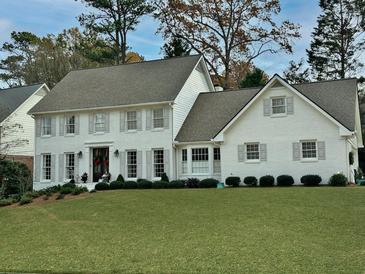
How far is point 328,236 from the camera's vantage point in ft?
43.2

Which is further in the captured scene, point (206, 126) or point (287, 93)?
point (206, 126)

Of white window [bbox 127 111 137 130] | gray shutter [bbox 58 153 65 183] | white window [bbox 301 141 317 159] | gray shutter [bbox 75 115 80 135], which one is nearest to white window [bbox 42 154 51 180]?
gray shutter [bbox 58 153 65 183]

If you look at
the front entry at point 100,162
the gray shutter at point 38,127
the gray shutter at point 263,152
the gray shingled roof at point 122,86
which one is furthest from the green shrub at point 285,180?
the gray shutter at point 38,127

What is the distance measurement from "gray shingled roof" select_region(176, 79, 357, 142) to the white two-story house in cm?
6

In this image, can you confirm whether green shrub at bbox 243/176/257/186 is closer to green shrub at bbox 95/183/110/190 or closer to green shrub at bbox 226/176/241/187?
green shrub at bbox 226/176/241/187

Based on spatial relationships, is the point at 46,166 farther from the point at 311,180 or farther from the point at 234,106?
the point at 311,180

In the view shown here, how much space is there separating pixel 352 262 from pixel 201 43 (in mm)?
38658

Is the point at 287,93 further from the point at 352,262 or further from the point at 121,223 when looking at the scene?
the point at 352,262

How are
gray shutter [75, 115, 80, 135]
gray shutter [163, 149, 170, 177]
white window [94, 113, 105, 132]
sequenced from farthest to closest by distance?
gray shutter [75, 115, 80, 135] → white window [94, 113, 105, 132] → gray shutter [163, 149, 170, 177]

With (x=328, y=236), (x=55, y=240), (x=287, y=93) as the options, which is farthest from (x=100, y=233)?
(x=287, y=93)

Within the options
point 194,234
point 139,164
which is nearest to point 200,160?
point 139,164

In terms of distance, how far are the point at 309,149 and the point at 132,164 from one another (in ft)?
38.1

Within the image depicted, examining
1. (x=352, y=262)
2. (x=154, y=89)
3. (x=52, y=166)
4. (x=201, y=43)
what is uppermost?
(x=201, y=43)

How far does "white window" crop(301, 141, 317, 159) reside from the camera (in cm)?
2678
